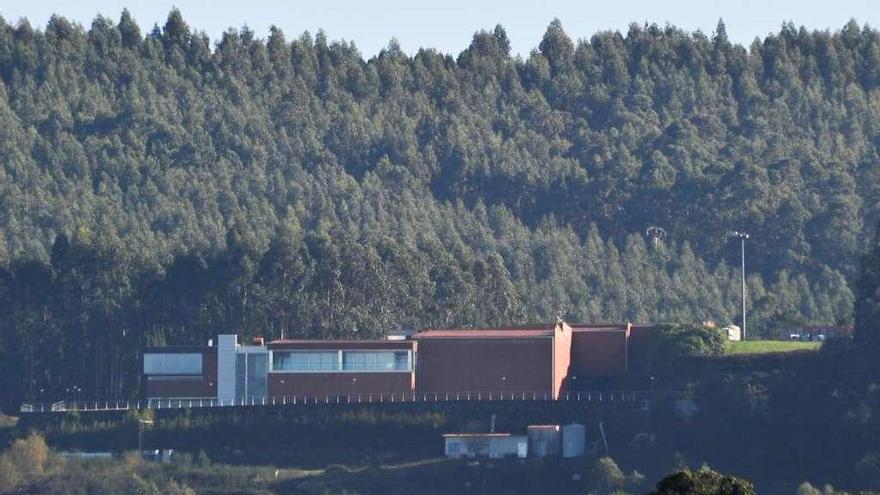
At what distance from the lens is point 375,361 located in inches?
4845

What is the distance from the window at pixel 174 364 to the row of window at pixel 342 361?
192 inches

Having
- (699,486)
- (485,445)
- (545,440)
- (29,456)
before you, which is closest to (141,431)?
(29,456)

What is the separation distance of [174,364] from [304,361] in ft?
23.8

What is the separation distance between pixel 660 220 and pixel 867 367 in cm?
6496

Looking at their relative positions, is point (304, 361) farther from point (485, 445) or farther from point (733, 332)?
point (733, 332)

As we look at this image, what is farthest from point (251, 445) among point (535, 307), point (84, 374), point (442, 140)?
point (442, 140)

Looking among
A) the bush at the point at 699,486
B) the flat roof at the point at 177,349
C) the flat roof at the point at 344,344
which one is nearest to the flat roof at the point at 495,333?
the flat roof at the point at 344,344

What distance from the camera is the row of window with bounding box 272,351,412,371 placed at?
123 metres

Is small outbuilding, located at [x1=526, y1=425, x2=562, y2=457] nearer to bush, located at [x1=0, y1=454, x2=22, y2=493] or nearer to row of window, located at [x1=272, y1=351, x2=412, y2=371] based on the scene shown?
row of window, located at [x1=272, y1=351, x2=412, y2=371]

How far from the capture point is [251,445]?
11825cm

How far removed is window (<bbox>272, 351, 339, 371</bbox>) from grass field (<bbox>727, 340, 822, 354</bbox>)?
19112 millimetres

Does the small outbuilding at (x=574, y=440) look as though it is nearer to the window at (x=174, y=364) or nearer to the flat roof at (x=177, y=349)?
the flat roof at (x=177, y=349)

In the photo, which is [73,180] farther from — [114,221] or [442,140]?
[442,140]

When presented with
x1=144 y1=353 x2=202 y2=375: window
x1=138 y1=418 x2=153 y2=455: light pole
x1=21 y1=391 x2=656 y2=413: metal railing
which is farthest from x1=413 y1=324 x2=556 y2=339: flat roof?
x1=138 y1=418 x2=153 y2=455: light pole
